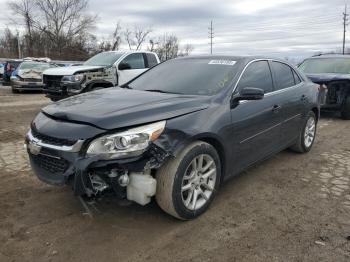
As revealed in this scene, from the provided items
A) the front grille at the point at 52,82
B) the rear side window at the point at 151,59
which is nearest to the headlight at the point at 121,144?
the front grille at the point at 52,82

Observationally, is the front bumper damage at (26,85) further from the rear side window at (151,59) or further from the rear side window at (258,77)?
the rear side window at (258,77)

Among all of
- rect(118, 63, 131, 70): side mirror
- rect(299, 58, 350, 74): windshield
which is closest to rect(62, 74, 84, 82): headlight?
rect(118, 63, 131, 70): side mirror

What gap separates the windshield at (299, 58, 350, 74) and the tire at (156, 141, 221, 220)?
7.67 m

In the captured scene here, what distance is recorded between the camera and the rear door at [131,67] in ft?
33.9

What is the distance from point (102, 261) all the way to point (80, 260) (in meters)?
0.18

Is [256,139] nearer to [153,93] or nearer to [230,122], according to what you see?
[230,122]

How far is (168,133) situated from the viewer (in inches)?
131

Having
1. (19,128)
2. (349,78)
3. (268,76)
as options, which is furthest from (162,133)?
(349,78)

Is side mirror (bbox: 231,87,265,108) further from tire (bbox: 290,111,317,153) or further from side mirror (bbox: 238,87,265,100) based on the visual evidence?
tire (bbox: 290,111,317,153)

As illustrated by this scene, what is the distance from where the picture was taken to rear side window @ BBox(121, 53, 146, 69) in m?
10.7

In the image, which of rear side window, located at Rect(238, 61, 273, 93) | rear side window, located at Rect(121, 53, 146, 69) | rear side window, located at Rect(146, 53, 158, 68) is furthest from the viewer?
rear side window, located at Rect(146, 53, 158, 68)

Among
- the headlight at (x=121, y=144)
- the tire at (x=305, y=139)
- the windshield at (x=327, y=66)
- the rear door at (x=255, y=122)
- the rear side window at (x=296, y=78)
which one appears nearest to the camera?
the headlight at (x=121, y=144)

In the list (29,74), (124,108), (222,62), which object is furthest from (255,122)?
(29,74)

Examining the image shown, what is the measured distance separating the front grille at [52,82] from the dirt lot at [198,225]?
5296mm
